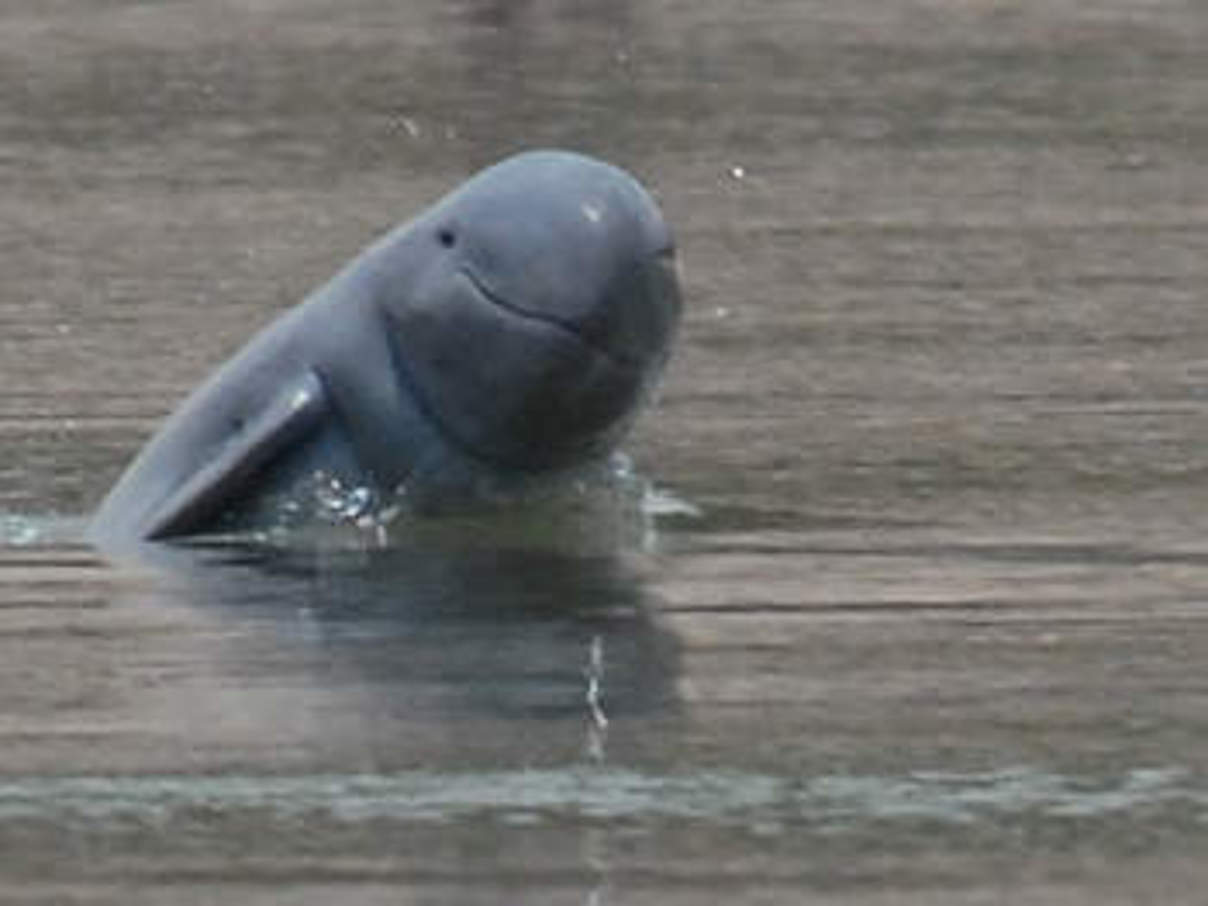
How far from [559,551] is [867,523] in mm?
594

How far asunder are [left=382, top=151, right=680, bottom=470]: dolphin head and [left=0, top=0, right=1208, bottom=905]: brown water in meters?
0.25

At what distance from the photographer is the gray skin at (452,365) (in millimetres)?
10789

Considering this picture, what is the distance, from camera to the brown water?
8398 mm

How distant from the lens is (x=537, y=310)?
427 inches

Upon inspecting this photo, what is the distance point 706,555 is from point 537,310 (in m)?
0.56

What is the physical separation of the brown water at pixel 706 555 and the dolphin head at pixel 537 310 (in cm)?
25

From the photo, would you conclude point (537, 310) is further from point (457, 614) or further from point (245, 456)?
point (457, 614)

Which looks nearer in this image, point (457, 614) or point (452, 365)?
point (457, 614)

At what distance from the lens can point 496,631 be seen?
1002 centimetres

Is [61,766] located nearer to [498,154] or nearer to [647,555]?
[647,555]

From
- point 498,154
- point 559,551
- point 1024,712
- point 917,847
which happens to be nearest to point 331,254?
point 498,154

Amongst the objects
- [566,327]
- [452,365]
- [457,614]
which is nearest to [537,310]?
[566,327]

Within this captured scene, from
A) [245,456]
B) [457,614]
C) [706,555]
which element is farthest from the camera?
[245,456]

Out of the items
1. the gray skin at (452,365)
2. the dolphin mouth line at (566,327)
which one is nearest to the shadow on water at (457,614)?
the gray skin at (452,365)
